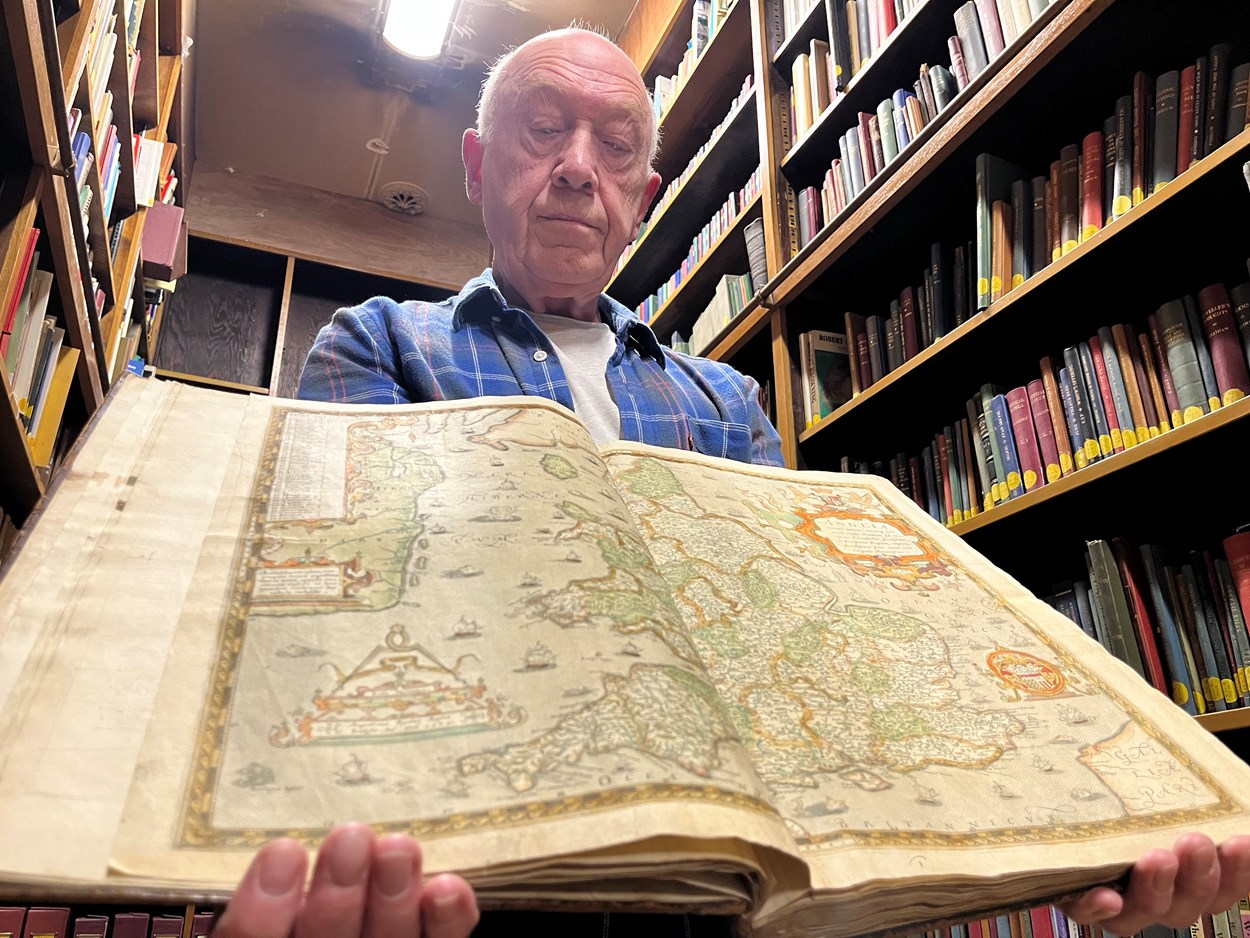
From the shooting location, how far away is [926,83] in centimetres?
183

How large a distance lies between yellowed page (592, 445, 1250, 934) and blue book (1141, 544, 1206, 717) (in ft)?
2.17

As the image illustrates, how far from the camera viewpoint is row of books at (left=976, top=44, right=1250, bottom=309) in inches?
51.8

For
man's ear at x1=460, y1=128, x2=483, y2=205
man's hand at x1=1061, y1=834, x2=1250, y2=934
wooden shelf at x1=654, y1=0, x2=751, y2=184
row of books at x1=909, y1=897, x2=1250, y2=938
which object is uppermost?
wooden shelf at x1=654, y1=0, x2=751, y2=184

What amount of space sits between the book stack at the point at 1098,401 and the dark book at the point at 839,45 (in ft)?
2.82

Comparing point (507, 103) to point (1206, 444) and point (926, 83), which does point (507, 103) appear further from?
point (1206, 444)

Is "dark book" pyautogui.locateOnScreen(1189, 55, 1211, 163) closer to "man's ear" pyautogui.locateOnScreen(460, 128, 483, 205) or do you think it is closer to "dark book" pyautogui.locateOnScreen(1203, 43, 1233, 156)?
"dark book" pyautogui.locateOnScreen(1203, 43, 1233, 156)

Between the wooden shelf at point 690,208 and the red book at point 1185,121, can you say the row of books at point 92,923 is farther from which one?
the wooden shelf at point 690,208

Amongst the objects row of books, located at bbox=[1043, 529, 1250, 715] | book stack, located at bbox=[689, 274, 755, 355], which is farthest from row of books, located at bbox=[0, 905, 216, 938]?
book stack, located at bbox=[689, 274, 755, 355]

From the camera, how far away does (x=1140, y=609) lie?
1329mm

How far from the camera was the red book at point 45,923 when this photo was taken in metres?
1.81

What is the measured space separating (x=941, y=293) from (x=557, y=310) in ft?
3.01

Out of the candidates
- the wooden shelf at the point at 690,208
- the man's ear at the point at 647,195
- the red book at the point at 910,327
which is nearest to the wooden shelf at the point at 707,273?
the wooden shelf at the point at 690,208

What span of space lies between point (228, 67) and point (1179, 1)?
3404 millimetres

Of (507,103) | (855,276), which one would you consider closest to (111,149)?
(507,103)
